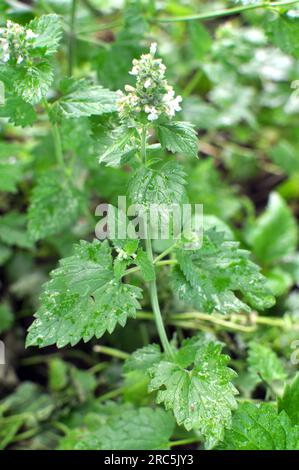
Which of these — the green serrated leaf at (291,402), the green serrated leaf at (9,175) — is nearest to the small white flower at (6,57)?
the green serrated leaf at (9,175)

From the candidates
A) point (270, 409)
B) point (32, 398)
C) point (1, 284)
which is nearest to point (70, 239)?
point (1, 284)

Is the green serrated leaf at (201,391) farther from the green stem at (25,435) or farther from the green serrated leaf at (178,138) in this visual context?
the green stem at (25,435)

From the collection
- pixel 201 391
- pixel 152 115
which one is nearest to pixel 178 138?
pixel 152 115

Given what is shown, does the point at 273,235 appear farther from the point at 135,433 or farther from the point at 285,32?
the point at 135,433

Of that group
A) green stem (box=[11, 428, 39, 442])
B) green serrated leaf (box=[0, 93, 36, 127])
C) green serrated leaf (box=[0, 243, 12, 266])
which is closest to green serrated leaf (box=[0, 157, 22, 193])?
green serrated leaf (box=[0, 243, 12, 266])

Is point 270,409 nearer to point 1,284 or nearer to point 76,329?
point 76,329

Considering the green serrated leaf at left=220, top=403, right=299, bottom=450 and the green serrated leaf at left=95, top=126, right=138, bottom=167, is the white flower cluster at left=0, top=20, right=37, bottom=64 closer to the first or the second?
the green serrated leaf at left=95, top=126, right=138, bottom=167

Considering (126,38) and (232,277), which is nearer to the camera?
(232,277)
